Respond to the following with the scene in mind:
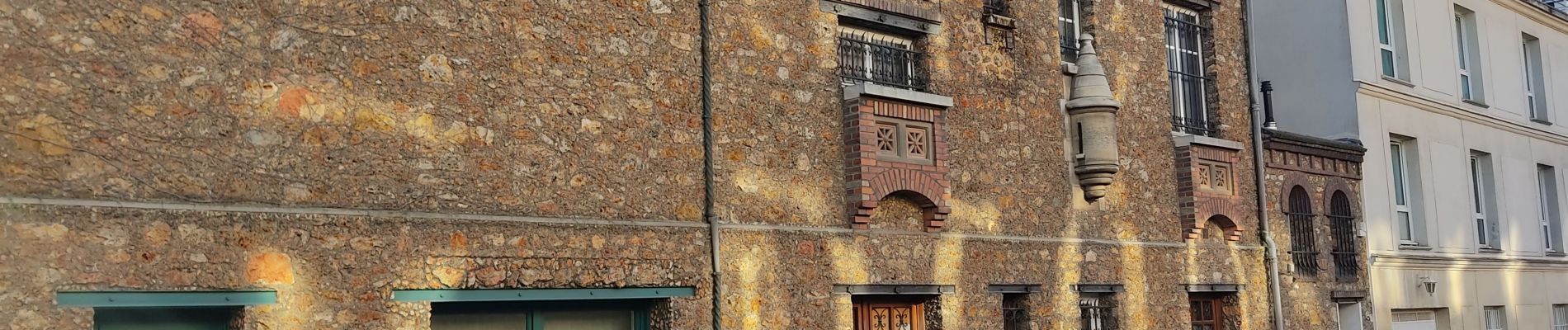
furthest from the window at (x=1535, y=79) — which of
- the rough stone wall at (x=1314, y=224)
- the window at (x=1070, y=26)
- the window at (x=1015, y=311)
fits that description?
the window at (x=1015, y=311)

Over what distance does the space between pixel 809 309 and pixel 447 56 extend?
3478 millimetres

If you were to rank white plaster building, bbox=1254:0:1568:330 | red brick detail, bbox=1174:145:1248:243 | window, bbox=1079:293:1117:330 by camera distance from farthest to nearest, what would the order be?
white plaster building, bbox=1254:0:1568:330 < red brick detail, bbox=1174:145:1248:243 < window, bbox=1079:293:1117:330

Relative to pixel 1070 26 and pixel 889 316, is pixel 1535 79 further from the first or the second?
pixel 889 316

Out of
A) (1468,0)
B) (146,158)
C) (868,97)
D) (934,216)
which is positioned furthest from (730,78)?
(1468,0)

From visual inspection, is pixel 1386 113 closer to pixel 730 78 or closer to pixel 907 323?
pixel 907 323

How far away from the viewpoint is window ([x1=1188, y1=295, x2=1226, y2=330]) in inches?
609

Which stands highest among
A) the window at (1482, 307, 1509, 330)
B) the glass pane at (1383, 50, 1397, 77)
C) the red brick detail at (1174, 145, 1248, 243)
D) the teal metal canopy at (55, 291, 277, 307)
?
the glass pane at (1383, 50, 1397, 77)

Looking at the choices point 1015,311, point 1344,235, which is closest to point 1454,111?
point 1344,235

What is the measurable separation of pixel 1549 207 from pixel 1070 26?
1174 cm

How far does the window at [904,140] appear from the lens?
12.1 metres

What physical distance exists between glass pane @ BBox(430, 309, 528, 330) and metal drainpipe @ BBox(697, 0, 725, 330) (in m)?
1.45

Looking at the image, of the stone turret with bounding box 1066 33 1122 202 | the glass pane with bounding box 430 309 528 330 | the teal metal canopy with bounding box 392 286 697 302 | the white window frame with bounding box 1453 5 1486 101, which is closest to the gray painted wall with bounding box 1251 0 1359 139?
the white window frame with bounding box 1453 5 1486 101

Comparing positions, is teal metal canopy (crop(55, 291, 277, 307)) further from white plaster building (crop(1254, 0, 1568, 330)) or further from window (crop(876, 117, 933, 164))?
white plaster building (crop(1254, 0, 1568, 330))

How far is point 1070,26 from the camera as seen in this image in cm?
1458
